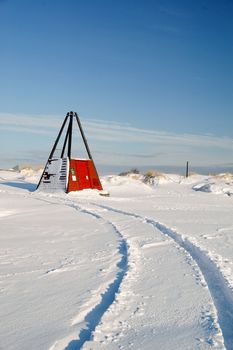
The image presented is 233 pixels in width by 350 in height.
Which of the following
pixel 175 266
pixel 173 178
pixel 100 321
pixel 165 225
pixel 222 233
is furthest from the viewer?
pixel 173 178

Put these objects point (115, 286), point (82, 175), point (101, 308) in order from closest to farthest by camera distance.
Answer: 1. point (101, 308)
2. point (115, 286)
3. point (82, 175)

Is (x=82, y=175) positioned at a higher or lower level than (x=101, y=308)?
higher

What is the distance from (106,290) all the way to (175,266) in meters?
1.32

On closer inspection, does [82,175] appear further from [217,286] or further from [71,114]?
[217,286]

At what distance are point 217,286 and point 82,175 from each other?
575 inches

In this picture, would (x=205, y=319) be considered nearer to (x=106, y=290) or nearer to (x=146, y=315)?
(x=146, y=315)

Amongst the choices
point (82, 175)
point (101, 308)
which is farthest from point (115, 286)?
point (82, 175)

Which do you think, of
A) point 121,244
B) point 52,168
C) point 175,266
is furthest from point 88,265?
point 52,168

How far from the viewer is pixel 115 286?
416cm

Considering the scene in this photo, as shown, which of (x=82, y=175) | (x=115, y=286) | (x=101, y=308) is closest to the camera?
(x=101, y=308)

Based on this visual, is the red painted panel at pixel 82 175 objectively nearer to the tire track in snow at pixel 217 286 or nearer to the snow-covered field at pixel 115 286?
the snow-covered field at pixel 115 286

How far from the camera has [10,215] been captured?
10.4m

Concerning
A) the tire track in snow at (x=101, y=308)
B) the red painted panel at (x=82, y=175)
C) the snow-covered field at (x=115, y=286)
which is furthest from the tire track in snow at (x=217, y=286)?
the red painted panel at (x=82, y=175)

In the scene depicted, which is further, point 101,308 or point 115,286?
point 115,286
